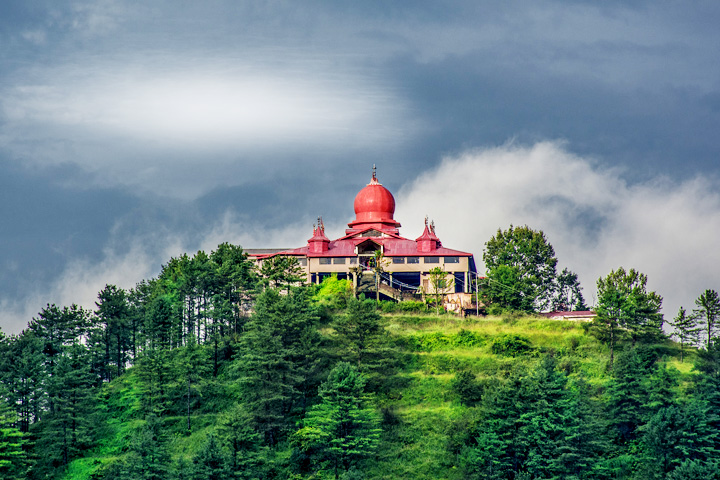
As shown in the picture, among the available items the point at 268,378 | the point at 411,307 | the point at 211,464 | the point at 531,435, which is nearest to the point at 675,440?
the point at 531,435

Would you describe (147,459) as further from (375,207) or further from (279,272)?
(375,207)

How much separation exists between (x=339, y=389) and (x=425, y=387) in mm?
9248

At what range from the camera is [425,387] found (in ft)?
195

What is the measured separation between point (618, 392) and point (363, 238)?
35.2 meters

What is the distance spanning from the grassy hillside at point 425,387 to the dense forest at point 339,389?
0.15 m

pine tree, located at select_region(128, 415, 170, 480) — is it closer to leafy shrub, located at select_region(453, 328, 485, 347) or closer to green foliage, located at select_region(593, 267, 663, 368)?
leafy shrub, located at select_region(453, 328, 485, 347)

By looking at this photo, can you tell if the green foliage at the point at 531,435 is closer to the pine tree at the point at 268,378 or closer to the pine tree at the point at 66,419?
the pine tree at the point at 268,378

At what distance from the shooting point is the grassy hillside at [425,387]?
172 feet

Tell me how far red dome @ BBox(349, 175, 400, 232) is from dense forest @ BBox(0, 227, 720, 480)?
17.2 m

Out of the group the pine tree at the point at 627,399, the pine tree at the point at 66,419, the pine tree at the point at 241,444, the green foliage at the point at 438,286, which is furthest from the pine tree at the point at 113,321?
the pine tree at the point at 627,399

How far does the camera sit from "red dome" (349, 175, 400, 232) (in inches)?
3533

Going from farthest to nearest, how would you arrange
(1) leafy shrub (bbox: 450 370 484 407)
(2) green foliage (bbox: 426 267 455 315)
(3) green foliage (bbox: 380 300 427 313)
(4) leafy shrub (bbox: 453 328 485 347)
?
(2) green foliage (bbox: 426 267 455 315) < (3) green foliage (bbox: 380 300 427 313) < (4) leafy shrub (bbox: 453 328 485 347) < (1) leafy shrub (bbox: 450 370 484 407)

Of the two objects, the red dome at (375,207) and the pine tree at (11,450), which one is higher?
the red dome at (375,207)

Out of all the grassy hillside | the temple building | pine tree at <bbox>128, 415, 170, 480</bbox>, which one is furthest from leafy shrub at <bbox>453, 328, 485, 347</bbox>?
pine tree at <bbox>128, 415, 170, 480</bbox>
